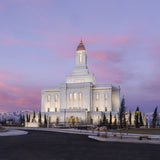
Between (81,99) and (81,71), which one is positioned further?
(81,71)

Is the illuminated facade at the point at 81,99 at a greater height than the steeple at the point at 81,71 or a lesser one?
lesser

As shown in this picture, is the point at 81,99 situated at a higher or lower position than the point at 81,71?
lower

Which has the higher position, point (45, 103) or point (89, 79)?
point (89, 79)

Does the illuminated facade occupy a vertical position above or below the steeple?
below

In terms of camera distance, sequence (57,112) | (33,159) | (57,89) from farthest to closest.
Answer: (57,89), (57,112), (33,159)

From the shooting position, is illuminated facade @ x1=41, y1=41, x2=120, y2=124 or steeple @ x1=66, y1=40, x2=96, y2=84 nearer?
illuminated facade @ x1=41, y1=41, x2=120, y2=124

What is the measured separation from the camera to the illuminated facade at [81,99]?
8156 cm

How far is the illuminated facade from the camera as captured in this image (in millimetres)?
81562

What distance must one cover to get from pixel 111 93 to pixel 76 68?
18443mm

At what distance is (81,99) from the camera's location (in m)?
87.4

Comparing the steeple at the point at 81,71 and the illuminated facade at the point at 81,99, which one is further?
the steeple at the point at 81,71

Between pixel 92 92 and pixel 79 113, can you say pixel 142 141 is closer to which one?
pixel 79 113

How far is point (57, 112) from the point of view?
281ft

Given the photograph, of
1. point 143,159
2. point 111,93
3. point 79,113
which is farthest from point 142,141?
point 111,93
